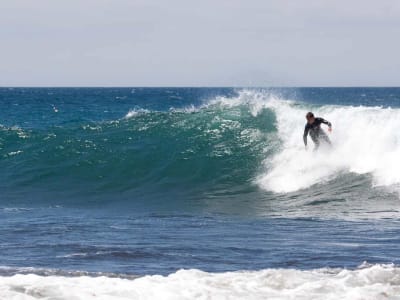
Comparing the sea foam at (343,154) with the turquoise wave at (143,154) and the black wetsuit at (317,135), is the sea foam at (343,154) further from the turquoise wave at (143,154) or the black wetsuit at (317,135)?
the turquoise wave at (143,154)

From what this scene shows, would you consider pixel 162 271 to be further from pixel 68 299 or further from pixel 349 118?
pixel 349 118

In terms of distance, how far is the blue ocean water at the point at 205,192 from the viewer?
12469 millimetres

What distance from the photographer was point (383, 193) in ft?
61.2

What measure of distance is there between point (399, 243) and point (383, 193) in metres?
5.72

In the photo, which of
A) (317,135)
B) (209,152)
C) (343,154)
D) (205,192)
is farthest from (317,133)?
(209,152)

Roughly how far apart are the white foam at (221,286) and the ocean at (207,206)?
22mm

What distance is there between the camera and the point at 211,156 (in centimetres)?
2389

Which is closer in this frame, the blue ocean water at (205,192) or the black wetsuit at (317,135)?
the blue ocean water at (205,192)

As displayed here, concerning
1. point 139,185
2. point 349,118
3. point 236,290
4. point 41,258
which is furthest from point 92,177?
point 236,290

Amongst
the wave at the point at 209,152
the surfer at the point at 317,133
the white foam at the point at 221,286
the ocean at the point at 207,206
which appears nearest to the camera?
the white foam at the point at 221,286

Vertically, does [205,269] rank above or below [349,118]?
below

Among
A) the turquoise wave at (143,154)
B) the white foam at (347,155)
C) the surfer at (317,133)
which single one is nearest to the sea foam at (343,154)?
the white foam at (347,155)

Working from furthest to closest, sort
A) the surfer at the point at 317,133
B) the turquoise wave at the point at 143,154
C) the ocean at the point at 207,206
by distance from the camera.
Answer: the turquoise wave at the point at 143,154, the surfer at the point at 317,133, the ocean at the point at 207,206

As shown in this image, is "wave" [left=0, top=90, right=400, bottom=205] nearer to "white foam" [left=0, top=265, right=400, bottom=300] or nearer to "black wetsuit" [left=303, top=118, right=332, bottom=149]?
"black wetsuit" [left=303, top=118, right=332, bottom=149]
